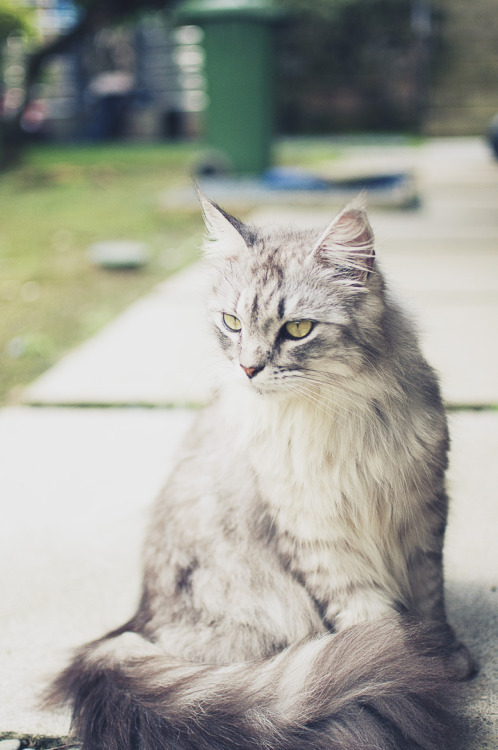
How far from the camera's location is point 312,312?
1.57 m

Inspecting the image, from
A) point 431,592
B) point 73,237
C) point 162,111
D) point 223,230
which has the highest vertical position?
point 223,230

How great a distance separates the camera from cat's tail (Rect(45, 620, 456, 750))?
1386 mm

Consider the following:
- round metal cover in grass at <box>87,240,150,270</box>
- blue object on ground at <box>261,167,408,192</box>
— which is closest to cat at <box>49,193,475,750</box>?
round metal cover in grass at <box>87,240,150,270</box>

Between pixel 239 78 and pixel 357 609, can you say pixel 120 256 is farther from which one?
pixel 357 609

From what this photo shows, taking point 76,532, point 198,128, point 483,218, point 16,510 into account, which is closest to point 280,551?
point 76,532

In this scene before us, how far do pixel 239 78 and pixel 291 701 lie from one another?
23.2ft


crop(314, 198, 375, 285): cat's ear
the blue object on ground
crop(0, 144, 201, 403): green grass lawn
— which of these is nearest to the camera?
crop(314, 198, 375, 285): cat's ear

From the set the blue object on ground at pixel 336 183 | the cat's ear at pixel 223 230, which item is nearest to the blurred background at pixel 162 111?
the blue object on ground at pixel 336 183

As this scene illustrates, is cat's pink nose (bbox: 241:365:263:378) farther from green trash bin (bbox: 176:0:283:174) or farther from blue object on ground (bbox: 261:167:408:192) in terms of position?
green trash bin (bbox: 176:0:283:174)

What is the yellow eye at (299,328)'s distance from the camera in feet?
5.19

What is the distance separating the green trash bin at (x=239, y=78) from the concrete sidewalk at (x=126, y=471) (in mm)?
2976

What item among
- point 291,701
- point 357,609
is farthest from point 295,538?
point 291,701

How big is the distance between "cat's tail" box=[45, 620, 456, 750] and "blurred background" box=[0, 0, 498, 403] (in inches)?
87.6

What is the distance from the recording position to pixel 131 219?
6945mm
